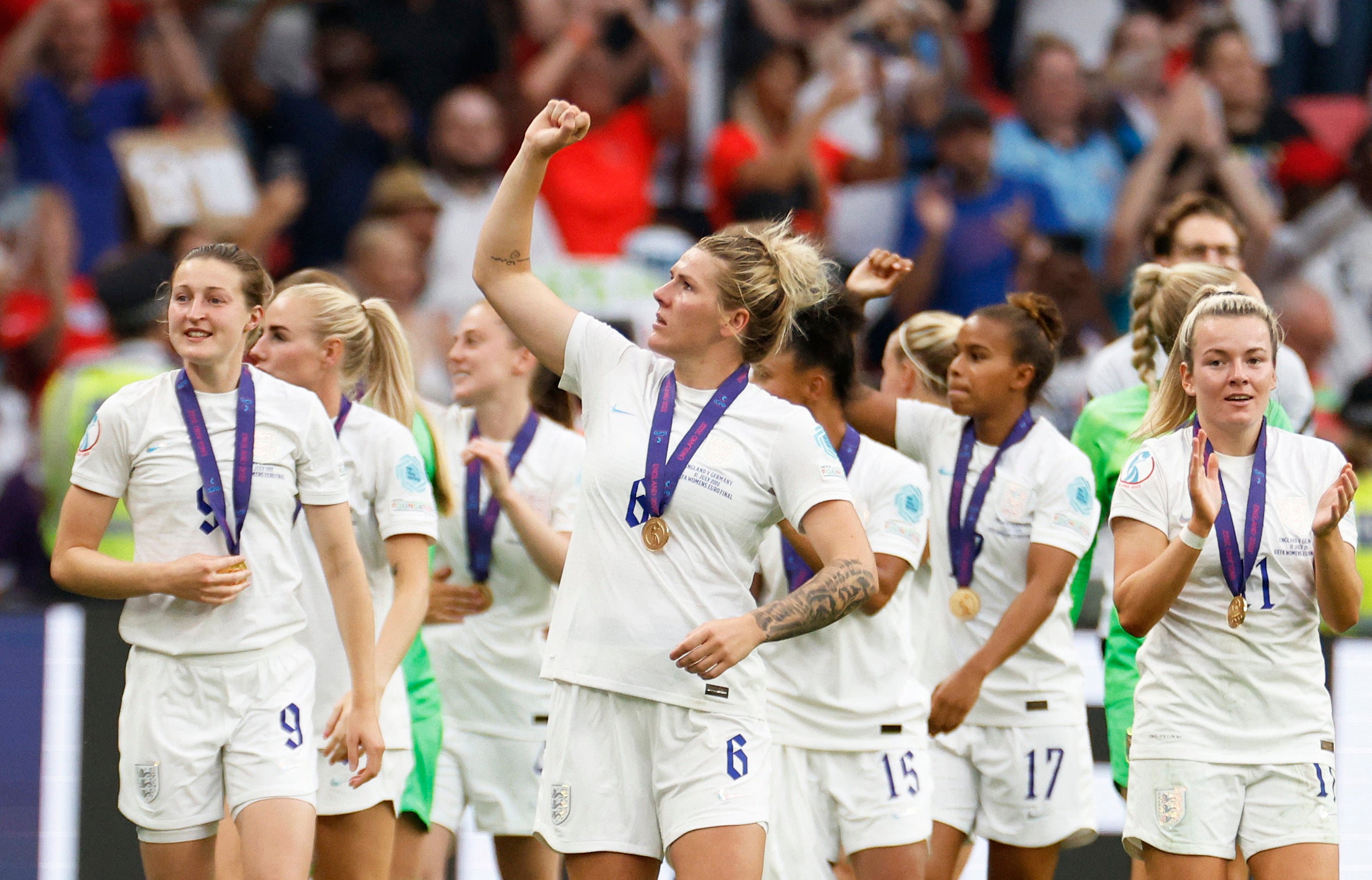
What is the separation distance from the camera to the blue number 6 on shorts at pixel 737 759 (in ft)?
14.0

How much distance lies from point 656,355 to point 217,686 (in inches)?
58.4

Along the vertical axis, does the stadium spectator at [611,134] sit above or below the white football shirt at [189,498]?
above

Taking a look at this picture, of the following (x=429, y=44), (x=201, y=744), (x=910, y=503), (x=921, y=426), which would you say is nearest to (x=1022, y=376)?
(x=921, y=426)

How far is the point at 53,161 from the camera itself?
1044 centimetres

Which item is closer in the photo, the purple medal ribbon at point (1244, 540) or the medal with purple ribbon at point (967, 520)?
the purple medal ribbon at point (1244, 540)

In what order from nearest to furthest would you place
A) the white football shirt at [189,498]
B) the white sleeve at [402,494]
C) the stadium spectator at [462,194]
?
the white football shirt at [189,498]
the white sleeve at [402,494]
the stadium spectator at [462,194]

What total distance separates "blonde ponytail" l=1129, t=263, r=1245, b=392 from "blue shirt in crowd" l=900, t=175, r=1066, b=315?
4502mm

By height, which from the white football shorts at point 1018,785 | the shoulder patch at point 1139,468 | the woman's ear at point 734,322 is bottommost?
the white football shorts at point 1018,785

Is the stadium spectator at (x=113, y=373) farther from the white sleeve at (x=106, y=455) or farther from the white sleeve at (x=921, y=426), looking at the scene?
the white sleeve at (x=921, y=426)

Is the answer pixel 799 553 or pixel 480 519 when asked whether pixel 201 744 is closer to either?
pixel 480 519

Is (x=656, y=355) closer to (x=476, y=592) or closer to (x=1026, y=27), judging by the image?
(x=476, y=592)

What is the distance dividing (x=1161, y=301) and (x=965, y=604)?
47.2 inches

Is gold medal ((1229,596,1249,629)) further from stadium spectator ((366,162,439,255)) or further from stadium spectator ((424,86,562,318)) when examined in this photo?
stadium spectator ((366,162,439,255))

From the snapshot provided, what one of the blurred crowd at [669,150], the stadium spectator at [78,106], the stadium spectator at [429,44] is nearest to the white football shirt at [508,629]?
the blurred crowd at [669,150]
